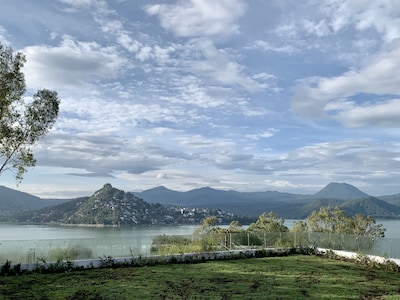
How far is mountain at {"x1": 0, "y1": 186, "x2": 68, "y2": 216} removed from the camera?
419 feet

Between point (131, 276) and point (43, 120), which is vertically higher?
point (43, 120)

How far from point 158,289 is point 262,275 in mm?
3722

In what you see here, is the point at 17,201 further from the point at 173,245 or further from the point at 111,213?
the point at 173,245

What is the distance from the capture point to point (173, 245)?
54.5 ft

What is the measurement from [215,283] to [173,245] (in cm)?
678

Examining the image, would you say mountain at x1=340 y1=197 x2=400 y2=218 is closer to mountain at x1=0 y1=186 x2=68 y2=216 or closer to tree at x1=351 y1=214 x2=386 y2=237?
tree at x1=351 y1=214 x2=386 y2=237

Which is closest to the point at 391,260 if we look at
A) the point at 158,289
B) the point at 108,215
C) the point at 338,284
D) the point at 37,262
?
the point at 338,284

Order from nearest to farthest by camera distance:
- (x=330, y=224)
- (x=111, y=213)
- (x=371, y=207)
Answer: (x=330, y=224)
(x=111, y=213)
(x=371, y=207)

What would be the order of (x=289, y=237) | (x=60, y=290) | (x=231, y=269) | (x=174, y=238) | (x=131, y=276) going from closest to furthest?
(x=60, y=290)
(x=131, y=276)
(x=231, y=269)
(x=174, y=238)
(x=289, y=237)

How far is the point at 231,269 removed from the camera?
41.4 feet

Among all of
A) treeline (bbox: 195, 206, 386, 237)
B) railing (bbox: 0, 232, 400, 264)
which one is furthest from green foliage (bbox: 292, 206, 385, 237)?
railing (bbox: 0, 232, 400, 264)

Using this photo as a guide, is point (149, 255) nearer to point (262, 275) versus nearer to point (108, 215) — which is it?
point (262, 275)

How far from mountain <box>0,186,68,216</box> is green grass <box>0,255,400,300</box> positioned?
122300mm

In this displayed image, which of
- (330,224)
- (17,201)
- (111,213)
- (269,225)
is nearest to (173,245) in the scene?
(269,225)
